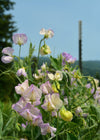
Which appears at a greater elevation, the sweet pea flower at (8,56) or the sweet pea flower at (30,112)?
the sweet pea flower at (8,56)

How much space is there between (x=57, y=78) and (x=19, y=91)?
14 centimetres

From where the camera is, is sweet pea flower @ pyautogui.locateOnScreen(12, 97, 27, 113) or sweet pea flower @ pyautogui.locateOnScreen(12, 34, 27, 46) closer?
sweet pea flower @ pyautogui.locateOnScreen(12, 97, 27, 113)

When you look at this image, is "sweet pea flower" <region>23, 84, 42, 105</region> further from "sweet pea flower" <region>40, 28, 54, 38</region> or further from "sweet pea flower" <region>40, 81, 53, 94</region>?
"sweet pea flower" <region>40, 28, 54, 38</region>

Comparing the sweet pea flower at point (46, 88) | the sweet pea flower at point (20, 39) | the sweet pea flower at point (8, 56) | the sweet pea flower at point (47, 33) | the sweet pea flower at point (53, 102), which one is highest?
the sweet pea flower at point (47, 33)

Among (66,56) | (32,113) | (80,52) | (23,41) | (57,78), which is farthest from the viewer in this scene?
(80,52)

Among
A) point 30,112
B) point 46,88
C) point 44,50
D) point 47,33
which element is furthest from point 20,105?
point 47,33

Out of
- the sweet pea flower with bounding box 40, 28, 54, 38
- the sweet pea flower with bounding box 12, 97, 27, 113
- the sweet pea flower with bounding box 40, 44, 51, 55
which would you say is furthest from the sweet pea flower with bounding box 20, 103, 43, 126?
the sweet pea flower with bounding box 40, 28, 54, 38

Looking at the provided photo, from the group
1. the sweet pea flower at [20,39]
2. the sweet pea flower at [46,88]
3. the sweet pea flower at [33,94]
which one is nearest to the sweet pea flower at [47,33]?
the sweet pea flower at [20,39]

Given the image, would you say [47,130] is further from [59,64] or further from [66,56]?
[66,56]

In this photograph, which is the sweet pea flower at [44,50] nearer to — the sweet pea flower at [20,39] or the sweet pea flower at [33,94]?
the sweet pea flower at [20,39]

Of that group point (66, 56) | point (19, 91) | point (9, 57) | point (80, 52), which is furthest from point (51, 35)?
point (80, 52)

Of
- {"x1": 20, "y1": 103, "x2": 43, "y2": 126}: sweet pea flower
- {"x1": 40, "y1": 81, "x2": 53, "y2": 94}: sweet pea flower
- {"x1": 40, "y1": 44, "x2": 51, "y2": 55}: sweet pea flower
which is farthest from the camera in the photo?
{"x1": 40, "y1": 44, "x2": 51, "y2": 55}: sweet pea flower

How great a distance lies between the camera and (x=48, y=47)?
100 cm

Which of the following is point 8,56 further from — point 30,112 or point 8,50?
point 30,112
